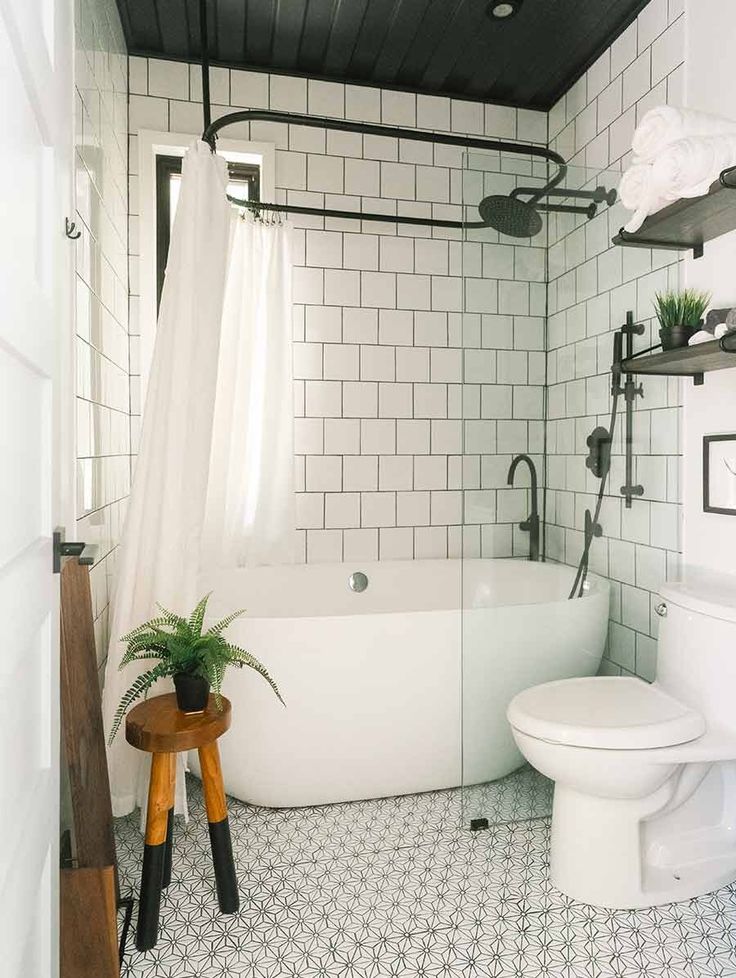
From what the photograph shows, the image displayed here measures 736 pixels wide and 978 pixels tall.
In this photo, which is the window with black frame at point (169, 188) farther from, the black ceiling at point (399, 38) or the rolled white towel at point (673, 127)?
the rolled white towel at point (673, 127)

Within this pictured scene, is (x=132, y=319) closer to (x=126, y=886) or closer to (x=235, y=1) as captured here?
(x=235, y=1)

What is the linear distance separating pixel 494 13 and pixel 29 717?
2852 mm

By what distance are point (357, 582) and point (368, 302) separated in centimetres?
130

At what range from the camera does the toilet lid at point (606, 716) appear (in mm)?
1771

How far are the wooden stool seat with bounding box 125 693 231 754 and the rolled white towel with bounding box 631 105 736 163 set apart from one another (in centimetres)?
188

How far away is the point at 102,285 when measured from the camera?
234 centimetres

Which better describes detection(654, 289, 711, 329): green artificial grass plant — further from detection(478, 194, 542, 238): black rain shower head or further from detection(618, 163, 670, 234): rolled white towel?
detection(478, 194, 542, 238): black rain shower head

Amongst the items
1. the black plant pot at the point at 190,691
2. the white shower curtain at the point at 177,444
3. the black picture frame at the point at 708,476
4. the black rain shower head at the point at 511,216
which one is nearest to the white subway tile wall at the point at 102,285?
the white shower curtain at the point at 177,444

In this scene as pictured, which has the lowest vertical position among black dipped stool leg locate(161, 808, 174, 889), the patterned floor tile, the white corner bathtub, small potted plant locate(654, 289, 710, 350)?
the patterned floor tile

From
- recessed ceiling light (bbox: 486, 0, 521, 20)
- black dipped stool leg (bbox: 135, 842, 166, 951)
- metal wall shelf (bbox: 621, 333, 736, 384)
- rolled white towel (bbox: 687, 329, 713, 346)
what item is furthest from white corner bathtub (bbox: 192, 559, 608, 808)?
recessed ceiling light (bbox: 486, 0, 521, 20)

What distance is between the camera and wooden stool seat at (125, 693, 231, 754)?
1.68 m

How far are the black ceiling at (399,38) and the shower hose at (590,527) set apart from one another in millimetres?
1558

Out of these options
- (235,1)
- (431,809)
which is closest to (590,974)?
(431,809)

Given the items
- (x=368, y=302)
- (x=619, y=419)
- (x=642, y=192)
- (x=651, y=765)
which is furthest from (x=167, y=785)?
(x=368, y=302)
